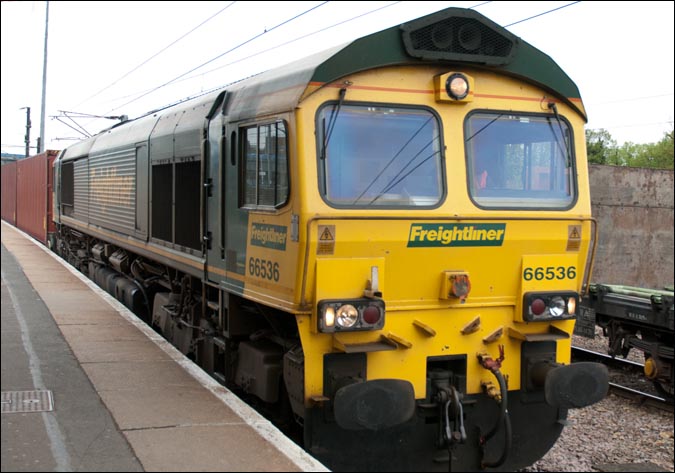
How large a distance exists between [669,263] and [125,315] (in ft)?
50.3

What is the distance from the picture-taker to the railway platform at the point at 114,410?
466cm

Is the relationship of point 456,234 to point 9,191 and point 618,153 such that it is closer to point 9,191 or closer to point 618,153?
point 618,153

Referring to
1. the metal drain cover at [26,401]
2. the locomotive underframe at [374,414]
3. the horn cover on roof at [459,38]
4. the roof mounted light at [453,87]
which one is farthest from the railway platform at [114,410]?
the horn cover on roof at [459,38]

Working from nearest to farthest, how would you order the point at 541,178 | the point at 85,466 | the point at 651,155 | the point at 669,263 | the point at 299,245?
the point at 85,466 < the point at 299,245 < the point at 541,178 < the point at 651,155 < the point at 669,263

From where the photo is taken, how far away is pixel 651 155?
17125mm

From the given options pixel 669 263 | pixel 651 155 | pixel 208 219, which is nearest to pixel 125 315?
pixel 208 219

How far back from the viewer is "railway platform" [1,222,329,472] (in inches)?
184

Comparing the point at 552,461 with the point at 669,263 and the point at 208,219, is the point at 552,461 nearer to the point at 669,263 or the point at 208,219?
the point at 208,219

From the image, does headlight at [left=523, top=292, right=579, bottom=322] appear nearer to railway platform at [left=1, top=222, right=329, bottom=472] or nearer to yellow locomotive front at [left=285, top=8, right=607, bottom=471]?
yellow locomotive front at [left=285, top=8, right=607, bottom=471]

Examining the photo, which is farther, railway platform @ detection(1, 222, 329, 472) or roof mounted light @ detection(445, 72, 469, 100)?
roof mounted light @ detection(445, 72, 469, 100)

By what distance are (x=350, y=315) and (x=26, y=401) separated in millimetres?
2472

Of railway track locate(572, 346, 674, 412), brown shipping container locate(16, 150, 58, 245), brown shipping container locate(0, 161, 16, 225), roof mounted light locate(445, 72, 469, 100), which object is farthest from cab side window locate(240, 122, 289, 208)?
brown shipping container locate(0, 161, 16, 225)

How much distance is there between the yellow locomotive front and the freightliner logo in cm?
1

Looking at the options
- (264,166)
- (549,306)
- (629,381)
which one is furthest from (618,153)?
(264,166)
